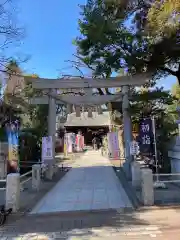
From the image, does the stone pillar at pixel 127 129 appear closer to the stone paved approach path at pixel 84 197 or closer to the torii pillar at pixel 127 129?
the torii pillar at pixel 127 129

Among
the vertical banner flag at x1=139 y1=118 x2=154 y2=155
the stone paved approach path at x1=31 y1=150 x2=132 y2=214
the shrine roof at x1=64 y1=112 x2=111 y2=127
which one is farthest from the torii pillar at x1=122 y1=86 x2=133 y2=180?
the shrine roof at x1=64 y1=112 x2=111 y2=127

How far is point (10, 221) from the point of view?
6992mm

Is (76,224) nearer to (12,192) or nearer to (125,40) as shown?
(12,192)

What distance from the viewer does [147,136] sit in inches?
485

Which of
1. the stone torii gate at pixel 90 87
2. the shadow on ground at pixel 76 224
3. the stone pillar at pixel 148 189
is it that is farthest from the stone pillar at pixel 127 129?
the shadow on ground at pixel 76 224

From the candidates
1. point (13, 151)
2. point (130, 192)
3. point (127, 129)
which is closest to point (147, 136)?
point (127, 129)

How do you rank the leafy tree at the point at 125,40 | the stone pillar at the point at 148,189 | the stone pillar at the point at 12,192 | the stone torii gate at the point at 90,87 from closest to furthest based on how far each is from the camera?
1. the stone pillar at the point at 12,192
2. the stone pillar at the point at 148,189
3. the leafy tree at the point at 125,40
4. the stone torii gate at the point at 90,87

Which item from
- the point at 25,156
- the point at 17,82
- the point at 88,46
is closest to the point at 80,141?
the point at 17,82

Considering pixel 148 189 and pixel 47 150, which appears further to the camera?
pixel 47 150

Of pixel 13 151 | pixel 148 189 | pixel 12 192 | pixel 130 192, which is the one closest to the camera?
pixel 12 192

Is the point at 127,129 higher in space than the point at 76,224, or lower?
higher

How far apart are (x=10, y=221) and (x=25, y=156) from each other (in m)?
9.69

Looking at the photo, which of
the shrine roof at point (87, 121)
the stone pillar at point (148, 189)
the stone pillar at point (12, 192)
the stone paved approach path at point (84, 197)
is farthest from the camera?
the shrine roof at point (87, 121)

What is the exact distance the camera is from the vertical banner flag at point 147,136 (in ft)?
40.0
